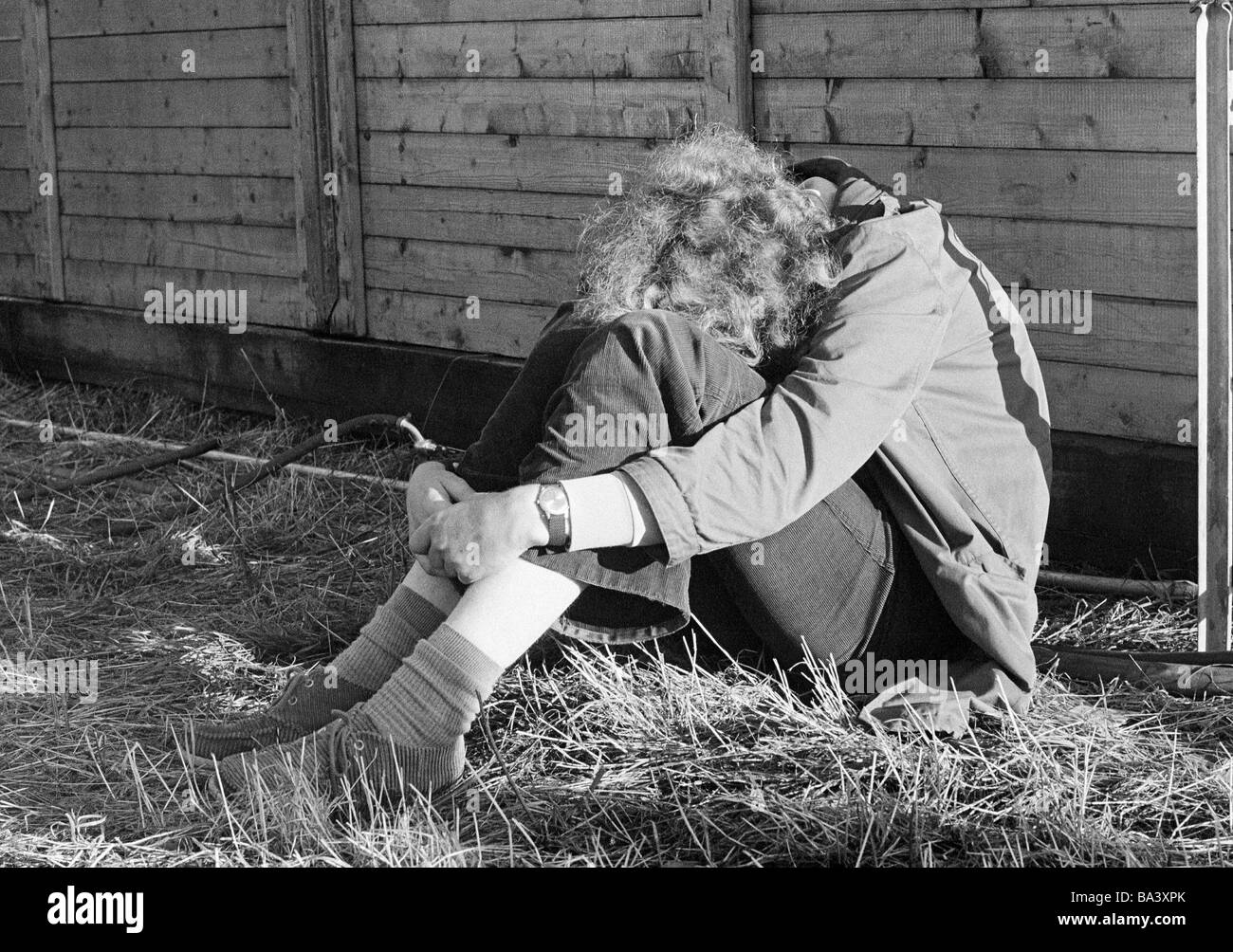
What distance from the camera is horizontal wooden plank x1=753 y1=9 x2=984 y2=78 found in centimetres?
357

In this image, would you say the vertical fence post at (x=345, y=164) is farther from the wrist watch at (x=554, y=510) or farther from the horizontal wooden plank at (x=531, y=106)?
the wrist watch at (x=554, y=510)

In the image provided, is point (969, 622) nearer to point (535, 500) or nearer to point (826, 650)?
point (826, 650)

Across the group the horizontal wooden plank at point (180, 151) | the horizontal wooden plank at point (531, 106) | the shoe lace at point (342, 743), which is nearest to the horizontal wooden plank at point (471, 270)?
the horizontal wooden plank at point (531, 106)

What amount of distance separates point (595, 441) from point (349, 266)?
323 centimetres

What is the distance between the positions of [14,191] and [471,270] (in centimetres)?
293

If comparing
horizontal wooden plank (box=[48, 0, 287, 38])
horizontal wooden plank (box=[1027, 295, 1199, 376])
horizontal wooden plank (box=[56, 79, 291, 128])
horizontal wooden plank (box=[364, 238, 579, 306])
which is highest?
horizontal wooden plank (box=[48, 0, 287, 38])

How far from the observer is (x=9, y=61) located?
21.5ft

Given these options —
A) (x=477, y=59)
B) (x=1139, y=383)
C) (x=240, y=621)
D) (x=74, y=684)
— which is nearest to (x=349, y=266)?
(x=477, y=59)

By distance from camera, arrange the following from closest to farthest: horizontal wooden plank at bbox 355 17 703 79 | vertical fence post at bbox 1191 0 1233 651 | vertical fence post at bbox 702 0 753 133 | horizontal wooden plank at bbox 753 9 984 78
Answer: vertical fence post at bbox 1191 0 1233 651
horizontal wooden plank at bbox 753 9 984 78
vertical fence post at bbox 702 0 753 133
horizontal wooden plank at bbox 355 17 703 79

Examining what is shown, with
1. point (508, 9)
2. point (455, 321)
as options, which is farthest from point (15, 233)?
point (508, 9)

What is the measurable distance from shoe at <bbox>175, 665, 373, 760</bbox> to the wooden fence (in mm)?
1919

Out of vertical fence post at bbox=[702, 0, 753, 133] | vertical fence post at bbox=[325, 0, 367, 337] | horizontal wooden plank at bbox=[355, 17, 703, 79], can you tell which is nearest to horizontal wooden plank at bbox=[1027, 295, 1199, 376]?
vertical fence post at bbox=[702, 0, 753, 133]

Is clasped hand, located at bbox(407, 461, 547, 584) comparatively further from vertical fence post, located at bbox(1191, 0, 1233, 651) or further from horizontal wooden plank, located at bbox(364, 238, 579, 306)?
horizontal wooden plank, located at bbox(364, 238, 579, 306)

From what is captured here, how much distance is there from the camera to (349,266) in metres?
5.24
